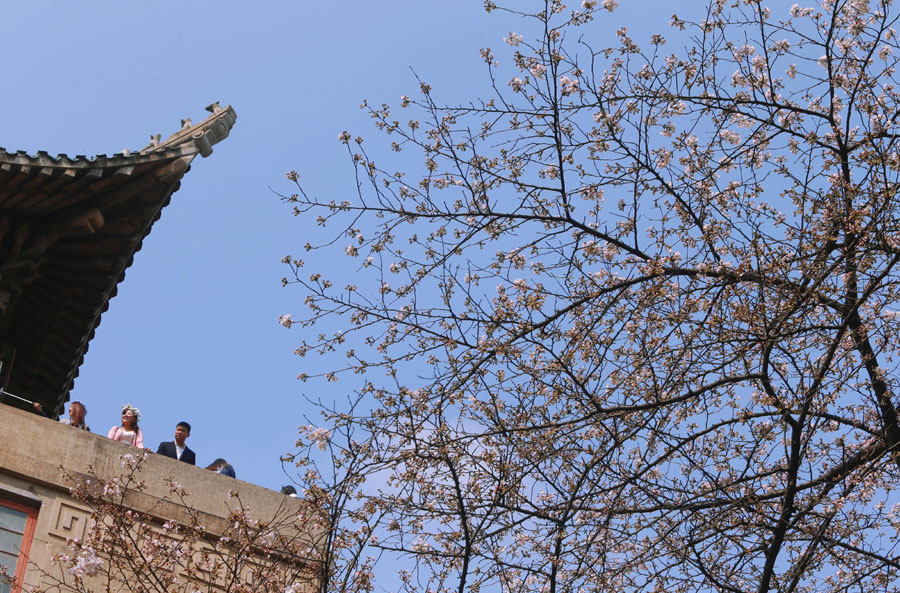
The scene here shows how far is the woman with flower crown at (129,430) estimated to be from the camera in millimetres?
12078

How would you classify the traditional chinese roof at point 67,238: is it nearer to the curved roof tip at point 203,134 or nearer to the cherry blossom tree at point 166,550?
the curved roof tip at point 203,134

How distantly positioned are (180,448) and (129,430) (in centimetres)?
54

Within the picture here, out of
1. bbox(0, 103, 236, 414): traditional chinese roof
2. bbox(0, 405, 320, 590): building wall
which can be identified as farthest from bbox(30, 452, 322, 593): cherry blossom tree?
bbox(0, 103, 236, 414): traditional chinese roof

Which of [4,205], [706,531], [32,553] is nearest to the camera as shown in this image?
[706,531]

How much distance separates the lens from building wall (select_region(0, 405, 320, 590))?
1085cm

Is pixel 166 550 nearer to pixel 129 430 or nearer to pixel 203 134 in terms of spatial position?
pixel 129 430

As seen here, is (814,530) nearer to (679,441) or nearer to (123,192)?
(679,441)

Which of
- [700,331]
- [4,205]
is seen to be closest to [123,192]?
A: [4,205]

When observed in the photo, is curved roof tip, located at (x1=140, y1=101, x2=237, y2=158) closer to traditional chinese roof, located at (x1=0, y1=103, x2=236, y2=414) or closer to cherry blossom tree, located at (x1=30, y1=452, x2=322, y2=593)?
traditional chinese roof, located at (x1=0, y1=103, x2=236, y2=414)

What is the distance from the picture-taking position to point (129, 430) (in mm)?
12211

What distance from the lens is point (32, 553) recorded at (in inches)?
419

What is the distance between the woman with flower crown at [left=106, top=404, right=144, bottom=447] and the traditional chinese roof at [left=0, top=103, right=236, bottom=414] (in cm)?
300

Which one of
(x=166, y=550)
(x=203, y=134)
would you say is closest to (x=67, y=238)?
(x=203, y=134)

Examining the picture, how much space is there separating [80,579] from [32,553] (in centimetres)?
97
